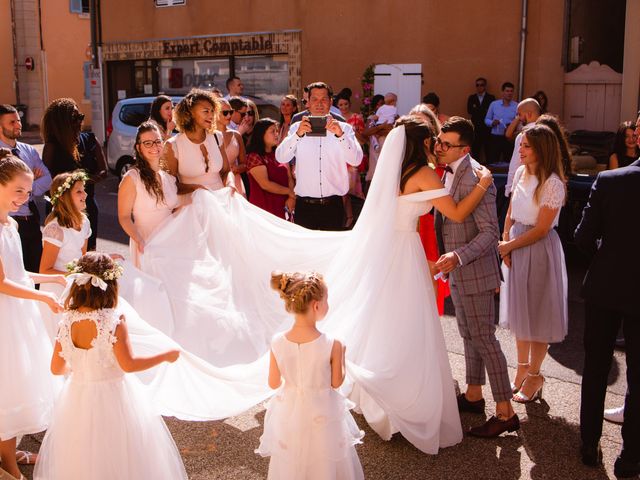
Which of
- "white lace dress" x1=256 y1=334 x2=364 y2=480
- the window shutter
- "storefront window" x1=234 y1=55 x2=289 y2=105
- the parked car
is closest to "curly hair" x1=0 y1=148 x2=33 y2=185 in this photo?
"white lace dress" x1=256 y1=334 x2=364 y2=480

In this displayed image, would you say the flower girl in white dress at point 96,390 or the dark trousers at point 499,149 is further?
the dark trousers at point 499,149

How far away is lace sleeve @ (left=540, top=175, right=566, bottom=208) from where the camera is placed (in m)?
5.09

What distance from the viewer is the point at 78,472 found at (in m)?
3.59

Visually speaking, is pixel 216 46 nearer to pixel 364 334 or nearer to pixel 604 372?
pixel 364 334

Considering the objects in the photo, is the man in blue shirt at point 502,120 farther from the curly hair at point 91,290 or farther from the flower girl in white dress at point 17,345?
the curly hair at point 91,290

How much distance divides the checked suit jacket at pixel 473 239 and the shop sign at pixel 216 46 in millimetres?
14682

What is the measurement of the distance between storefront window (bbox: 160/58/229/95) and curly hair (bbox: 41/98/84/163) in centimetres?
1355

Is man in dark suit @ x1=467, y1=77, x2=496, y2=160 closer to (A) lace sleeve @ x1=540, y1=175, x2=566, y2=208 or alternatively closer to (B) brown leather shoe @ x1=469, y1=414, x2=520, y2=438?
(A) lace sleeve @ x1=540, y1=175, x2=566, y2=208

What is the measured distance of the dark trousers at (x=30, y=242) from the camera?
6109 millimetres

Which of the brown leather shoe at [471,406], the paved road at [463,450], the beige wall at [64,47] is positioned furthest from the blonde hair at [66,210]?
the beige wall at [64,47]

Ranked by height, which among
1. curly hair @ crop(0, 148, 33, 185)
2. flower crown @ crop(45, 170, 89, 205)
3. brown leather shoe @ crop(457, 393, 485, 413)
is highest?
curly hair @ crop(0, 148, 33, 185)

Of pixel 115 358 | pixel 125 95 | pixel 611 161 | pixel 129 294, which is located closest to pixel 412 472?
pixel 115 358

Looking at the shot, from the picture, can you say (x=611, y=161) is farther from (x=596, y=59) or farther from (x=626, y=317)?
(x=596, y=59)

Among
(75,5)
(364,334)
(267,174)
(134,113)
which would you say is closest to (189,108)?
(267,174)
